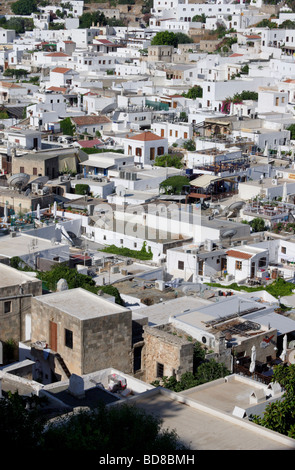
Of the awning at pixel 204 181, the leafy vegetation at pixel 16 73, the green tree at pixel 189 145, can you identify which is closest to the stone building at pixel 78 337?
the awning at pixel 204 181

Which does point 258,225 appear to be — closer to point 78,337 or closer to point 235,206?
point 235,206

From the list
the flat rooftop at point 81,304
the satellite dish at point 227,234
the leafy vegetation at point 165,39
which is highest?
the leafy vegetation at point 165,39

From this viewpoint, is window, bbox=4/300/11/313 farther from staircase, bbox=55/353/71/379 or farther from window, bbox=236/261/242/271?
window, bbox=236/261/242/271

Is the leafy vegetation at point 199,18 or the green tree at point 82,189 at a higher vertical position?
the leafy vegetation at point 199,18

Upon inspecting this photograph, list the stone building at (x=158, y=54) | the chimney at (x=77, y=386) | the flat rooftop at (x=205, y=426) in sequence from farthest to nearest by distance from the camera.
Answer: the stone building at (x=158, y=54) < the chimney at (x=77, y=386) < the flat rooftop at (x=205, y=426)

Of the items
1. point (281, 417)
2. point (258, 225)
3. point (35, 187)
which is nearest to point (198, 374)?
point (281, 417)

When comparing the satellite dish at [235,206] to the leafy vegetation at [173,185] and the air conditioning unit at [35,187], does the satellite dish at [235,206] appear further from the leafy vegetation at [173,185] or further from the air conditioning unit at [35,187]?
the air conditioning unit at [35,187]

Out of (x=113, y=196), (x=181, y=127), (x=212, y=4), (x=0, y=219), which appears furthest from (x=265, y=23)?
(x=0, y=219)
